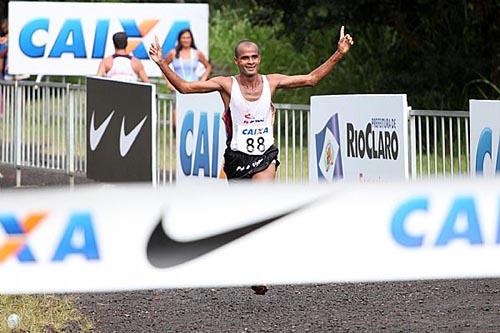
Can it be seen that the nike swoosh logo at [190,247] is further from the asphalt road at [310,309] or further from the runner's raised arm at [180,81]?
the runner's raised arm at [180,81]

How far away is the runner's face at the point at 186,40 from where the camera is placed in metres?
23.4

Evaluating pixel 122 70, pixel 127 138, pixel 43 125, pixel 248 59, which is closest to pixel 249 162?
pixel 248 59

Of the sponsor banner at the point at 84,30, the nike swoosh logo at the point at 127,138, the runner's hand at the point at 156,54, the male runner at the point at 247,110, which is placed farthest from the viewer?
the sponsor banner at the point at 84,30

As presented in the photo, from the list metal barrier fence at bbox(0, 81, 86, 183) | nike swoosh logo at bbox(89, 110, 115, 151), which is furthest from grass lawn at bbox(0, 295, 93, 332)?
metal barrier fence at bbox(0, 81, 86, 183)

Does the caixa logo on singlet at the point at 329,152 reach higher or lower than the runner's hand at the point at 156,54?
lower

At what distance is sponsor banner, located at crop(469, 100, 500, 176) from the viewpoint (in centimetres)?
1362

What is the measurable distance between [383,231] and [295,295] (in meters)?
2.58

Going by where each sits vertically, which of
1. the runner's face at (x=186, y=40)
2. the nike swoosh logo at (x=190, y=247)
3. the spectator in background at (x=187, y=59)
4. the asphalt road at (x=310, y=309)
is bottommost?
the asphalt road at (x=310, y=309)

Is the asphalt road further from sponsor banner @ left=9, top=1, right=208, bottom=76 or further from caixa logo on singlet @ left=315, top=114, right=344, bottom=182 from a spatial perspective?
sponsor banner @ left=9, top=1, right=208, bottom=76

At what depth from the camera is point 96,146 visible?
17844mm

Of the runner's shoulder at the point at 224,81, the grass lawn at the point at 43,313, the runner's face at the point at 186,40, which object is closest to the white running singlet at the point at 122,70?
the runner's face at the point at 186,40

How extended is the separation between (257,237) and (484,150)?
502 centimetres

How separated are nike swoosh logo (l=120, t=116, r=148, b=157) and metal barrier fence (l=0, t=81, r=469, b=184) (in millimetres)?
459

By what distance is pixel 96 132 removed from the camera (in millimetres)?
17875
